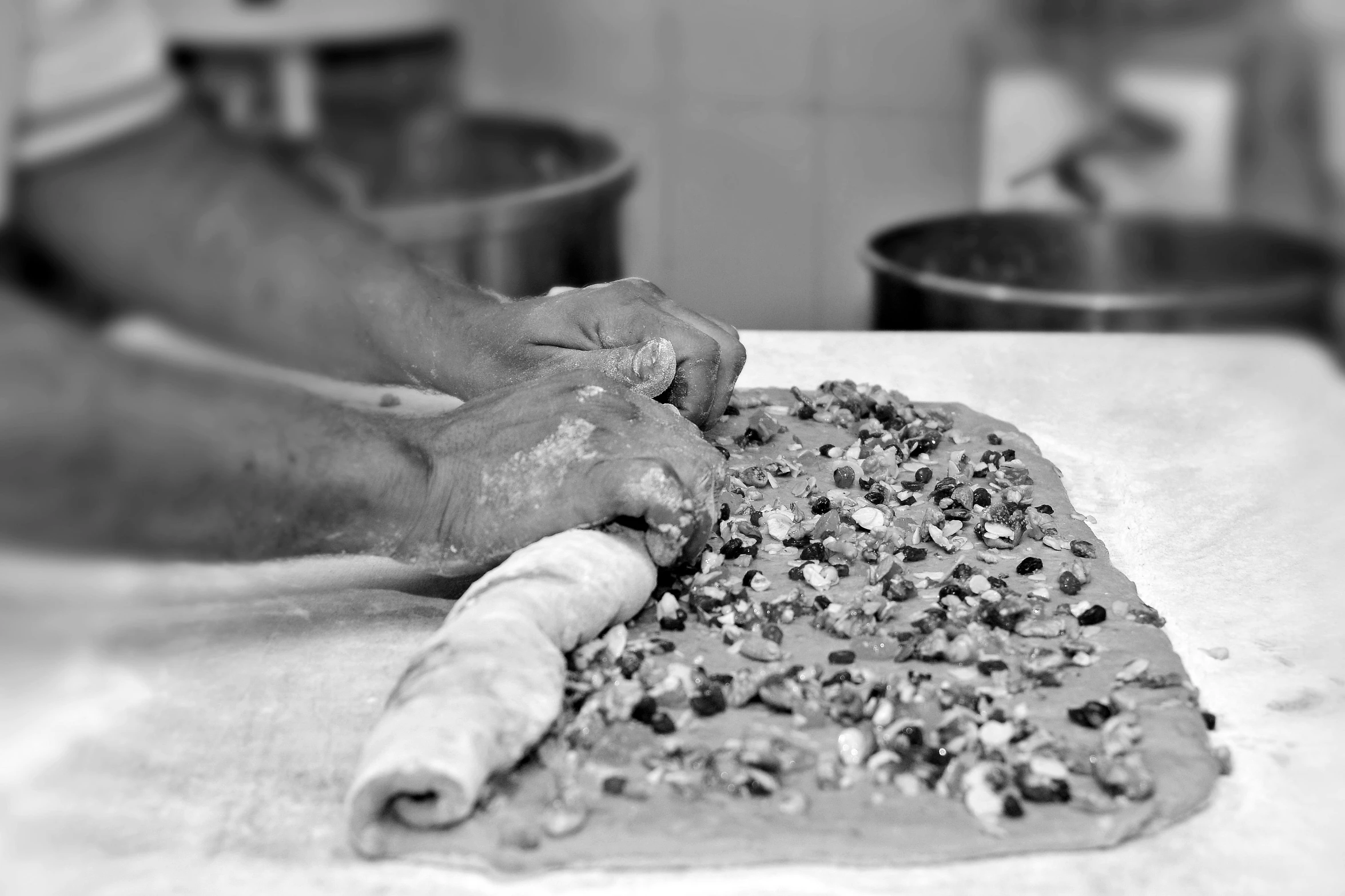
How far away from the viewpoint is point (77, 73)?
1455mm

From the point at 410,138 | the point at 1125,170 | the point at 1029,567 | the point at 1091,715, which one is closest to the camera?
the point at 1091,715

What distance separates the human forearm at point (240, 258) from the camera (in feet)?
4.44

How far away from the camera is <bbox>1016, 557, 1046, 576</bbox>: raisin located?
1.61 m

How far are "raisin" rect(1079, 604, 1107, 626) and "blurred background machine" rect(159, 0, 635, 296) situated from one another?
98 centimetres

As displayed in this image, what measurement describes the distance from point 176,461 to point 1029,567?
911 millimetres

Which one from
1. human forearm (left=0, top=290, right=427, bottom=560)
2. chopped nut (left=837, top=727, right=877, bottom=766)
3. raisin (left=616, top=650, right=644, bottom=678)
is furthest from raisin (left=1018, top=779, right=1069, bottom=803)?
human forearm (left=0, top=290, right=427, bottom=560)

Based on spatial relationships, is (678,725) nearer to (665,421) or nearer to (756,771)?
(756,771)

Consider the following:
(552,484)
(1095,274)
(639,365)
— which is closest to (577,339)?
(639,365)

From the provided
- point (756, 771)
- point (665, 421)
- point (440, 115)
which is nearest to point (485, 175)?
point (440, 115)

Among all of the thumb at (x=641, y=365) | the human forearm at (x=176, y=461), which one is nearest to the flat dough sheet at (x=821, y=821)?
the human forearm at (x=176, y=461)

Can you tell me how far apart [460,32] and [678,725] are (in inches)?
124

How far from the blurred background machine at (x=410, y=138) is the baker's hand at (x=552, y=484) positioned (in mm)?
439

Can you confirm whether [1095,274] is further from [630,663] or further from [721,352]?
[630,663]

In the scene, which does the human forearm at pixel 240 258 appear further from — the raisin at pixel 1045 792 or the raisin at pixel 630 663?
the raisin at pixel 1045 792
